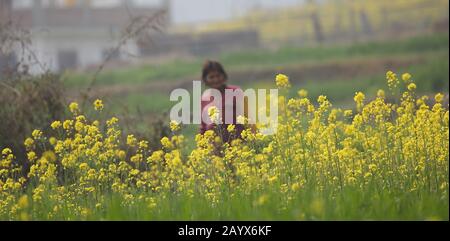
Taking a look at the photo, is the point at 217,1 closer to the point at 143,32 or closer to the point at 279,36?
the point at 279,36

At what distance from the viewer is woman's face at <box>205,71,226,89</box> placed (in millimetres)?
8875

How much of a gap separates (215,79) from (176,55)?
27.9 metres

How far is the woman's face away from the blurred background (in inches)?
58.5

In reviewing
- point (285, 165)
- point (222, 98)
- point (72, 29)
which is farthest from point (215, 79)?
point (72, 29)

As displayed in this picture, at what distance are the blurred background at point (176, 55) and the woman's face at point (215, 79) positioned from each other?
149 centimetres

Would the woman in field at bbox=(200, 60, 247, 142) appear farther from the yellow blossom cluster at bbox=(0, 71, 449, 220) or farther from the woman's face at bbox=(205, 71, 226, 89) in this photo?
the yellow blossom cluster at bbox=(0, 71, 449, 220)

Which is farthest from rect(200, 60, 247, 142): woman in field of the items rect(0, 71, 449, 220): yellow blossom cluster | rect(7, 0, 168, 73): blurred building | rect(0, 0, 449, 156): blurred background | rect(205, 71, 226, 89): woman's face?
rect(7, 0, 168, 73): blurred building

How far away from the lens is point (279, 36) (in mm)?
43344

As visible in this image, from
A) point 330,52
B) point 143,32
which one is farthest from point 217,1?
point 143,32

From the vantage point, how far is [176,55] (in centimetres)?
3662

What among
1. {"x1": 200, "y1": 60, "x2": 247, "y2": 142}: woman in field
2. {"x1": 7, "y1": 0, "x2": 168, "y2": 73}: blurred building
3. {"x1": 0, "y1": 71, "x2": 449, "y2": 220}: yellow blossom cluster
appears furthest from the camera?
{"x1": 7, "y1": 0, "x2": 168, "y2": 73}: blurred building

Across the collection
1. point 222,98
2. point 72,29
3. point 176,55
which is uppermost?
point 72,29

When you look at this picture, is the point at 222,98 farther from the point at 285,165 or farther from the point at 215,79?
the point at 285,165
